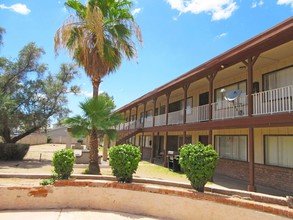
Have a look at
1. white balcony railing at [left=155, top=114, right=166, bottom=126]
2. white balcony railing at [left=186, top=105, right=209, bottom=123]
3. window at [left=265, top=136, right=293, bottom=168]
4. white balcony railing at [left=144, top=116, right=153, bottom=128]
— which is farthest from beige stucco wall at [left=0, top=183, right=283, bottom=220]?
white balcony railing at [left=144, top=116, right=153, bottom=128]

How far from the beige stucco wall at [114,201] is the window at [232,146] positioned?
8.77 metres

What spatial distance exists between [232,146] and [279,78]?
4.67 m

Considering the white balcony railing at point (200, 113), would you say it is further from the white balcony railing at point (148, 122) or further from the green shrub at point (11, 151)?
the green shrub at point (11, 151)

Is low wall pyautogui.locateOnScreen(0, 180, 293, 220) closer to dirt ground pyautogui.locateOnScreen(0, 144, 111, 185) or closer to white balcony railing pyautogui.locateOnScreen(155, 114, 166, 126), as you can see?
dirt ground pyautogui.locateOnScreen(0, 144, 111, 185)

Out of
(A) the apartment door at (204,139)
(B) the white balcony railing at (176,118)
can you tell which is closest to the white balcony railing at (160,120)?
(B) the white balcony railing at (176,118)

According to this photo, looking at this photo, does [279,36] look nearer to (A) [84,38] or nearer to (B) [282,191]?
(B) [282,191]

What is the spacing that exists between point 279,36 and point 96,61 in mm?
7823

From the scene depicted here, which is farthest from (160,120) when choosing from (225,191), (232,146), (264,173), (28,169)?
(225,191)

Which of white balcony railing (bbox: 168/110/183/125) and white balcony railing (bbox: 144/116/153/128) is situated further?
white balcony railing (bbox: 144/116/153/128)

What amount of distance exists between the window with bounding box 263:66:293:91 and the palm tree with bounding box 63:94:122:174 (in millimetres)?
7319

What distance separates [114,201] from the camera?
267 inches

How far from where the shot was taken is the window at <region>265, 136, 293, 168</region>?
442 inches

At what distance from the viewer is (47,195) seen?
6703 mm

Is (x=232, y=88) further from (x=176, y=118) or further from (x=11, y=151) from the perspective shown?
(x=11, y=151)
